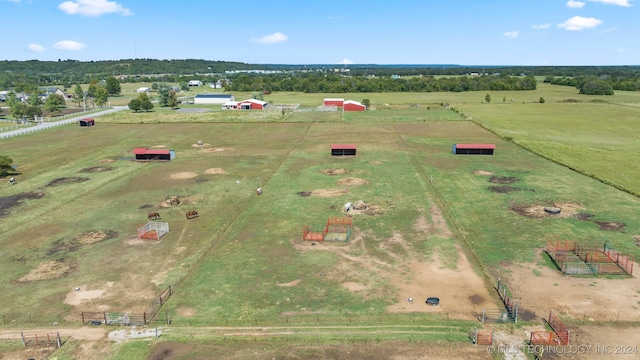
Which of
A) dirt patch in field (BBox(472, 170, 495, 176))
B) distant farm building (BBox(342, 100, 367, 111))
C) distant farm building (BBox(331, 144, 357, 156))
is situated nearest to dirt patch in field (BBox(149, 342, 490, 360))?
dirt patch in field (BBox(472, 170, 495, 176))

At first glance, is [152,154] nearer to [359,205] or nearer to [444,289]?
[359,205]

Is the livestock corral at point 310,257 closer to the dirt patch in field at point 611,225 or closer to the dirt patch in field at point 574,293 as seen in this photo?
the dirt patch in field at point 574,293

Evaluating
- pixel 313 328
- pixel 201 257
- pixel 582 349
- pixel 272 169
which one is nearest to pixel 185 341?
pixel 313 328

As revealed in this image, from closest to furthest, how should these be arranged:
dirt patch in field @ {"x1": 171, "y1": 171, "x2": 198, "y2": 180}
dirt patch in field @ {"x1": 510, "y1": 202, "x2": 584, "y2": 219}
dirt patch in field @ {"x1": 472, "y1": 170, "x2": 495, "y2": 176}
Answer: dirt patch in field @ {"x1": 510, "y1": 202, "x2": 584, "y2": 219}, dirt patch in field @ {"x1": 472, "y1": 170, "x2": 495, "y2": 176}, dirt patch in field @ {"x1": 171, "y1": 171, "x2": 198, "y2": 180}

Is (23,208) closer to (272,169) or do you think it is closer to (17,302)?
(17,302)

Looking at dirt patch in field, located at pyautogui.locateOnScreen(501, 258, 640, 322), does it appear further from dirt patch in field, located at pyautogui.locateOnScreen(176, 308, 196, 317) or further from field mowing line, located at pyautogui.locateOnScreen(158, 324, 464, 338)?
dirt patch in field, located at pyautogui.locateOnScreen(176, 308, 196, 317)

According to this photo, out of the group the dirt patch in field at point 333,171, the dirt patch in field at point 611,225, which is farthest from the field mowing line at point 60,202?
the dirt patch in field at point 611,225

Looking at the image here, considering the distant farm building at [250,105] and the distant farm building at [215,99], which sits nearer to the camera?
the distant farm building at [250,105]
